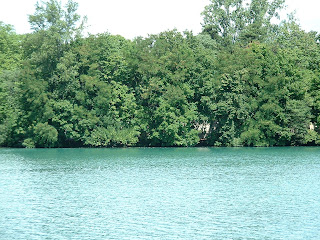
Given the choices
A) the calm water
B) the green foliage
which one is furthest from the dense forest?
the calm water

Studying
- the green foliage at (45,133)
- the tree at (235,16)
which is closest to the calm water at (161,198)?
the green foliage at (45,133)

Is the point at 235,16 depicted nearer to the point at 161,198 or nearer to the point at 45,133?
the point at 45,133

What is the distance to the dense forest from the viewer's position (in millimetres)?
74375

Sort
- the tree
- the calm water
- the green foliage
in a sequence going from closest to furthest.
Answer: the calm water
the green foliage
the tree

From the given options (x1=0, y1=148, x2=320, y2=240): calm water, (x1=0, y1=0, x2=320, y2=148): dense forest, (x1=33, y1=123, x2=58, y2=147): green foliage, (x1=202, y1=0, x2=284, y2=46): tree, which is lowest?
(x1=0, y1=148, x2=320, y2=240): calm water

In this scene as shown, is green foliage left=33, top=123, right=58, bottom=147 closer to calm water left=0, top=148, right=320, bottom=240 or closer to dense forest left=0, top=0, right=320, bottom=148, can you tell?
dense forest left=0, top=0, right=320, bottom=148

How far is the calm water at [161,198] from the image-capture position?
25.7 meters

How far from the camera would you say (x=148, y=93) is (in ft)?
248

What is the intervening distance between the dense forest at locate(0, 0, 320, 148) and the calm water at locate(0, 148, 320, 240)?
1586cm

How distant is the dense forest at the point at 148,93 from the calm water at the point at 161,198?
15862mm

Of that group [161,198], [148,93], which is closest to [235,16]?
[148,93]

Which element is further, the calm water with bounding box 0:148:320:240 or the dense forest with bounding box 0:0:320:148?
the dense forest with bounding box 0:0:320:148

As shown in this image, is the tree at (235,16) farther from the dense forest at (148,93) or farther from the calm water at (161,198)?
the calm water at (161,198)

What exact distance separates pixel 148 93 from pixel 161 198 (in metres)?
42.3
